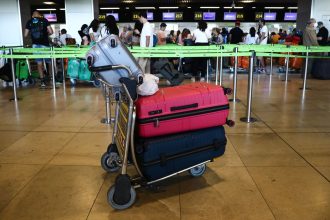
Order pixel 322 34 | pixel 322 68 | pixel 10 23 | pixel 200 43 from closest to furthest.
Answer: pixel 200 43, pixel 322 68, pixel 322 34, pixel 10 23

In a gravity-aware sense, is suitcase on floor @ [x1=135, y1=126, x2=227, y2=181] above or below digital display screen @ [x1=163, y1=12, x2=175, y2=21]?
below

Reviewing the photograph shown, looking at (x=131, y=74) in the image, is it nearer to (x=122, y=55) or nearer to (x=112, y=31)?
(x=122, y=55)

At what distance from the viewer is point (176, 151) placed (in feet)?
9.14

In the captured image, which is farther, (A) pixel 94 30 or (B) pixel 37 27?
(A) pixel 94 30

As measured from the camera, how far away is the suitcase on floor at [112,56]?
256 centimetres

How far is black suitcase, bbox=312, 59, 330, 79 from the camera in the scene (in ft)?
35.6

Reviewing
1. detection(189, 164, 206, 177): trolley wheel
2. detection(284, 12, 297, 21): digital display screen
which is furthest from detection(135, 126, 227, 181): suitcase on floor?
detection(284, 12, 297, 21): digital display screen

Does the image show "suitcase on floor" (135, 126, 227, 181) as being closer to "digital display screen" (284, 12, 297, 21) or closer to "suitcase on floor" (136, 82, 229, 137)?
"suitcase on floor" (136, 82, 229, 137)

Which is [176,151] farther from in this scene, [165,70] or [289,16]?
[289,16]

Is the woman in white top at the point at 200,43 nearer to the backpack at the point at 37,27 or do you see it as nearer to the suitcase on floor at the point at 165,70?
the backpack at the point at 37,27

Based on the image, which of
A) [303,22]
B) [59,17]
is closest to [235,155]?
[303,22]

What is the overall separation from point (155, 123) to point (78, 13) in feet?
37.5

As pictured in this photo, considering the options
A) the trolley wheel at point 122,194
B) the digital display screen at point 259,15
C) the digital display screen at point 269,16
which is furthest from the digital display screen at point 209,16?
the trolley wheel at point 122,194

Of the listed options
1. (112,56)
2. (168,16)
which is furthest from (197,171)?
(168,16)
